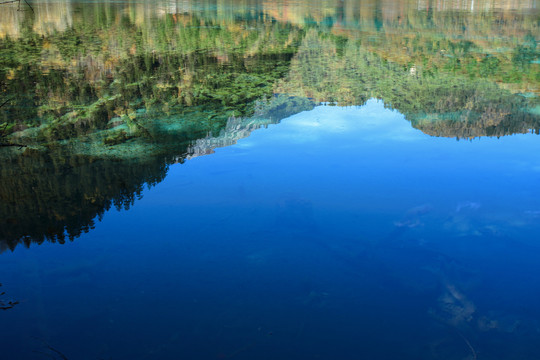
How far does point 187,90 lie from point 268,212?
530 centimetres

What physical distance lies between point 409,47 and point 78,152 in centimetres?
1100

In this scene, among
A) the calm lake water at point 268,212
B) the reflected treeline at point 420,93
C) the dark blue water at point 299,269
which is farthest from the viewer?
the reflected treeline at point 420,93

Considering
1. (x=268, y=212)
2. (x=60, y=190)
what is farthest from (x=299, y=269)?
(x=60, y=190)

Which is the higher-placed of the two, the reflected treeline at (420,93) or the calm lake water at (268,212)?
the reflected treeline at (420,93)

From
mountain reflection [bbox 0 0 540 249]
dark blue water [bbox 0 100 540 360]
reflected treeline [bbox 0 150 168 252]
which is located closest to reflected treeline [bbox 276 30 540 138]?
mountain reflection [bbox 0 0 540 249]

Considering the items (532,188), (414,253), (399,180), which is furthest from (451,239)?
(532,188)

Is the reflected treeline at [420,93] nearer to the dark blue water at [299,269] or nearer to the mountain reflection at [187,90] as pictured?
the mountain reflection at [187,90]

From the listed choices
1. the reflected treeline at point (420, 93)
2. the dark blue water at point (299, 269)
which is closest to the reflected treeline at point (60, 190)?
the dark blue water at point (299, 269)

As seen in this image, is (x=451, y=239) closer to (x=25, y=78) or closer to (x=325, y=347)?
(x=325, y=347)

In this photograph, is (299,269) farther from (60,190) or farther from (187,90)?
(187,90)

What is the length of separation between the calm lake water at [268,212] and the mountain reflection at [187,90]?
0.17 ft

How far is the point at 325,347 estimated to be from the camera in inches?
149

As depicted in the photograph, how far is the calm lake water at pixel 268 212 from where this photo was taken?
395 cm

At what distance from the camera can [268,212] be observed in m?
5.68
